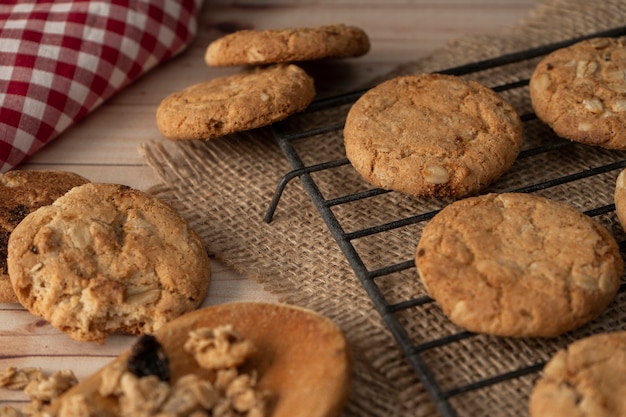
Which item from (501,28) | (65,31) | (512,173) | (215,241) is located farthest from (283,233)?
(501,28)

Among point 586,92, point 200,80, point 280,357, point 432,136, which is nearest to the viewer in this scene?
point 280,357

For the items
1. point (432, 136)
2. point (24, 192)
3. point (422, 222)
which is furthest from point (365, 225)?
point (24, 192)

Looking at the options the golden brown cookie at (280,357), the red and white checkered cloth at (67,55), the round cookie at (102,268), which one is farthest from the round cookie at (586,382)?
the red and white checkered cloth at (67,55)

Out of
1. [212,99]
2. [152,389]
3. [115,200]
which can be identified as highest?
[212,99]

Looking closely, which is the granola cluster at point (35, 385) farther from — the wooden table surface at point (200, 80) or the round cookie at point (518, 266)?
the round cookie at point (518, 266)

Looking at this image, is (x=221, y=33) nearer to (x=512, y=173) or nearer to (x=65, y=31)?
(x=65, y=31)

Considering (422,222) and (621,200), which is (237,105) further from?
(621,200)

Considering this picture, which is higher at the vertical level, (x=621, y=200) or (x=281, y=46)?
(x=281, y=46)

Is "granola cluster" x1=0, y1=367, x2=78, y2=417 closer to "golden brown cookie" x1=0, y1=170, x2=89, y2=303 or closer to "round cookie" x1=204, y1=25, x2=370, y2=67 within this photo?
"golden brown cookie" x1=0, y1=170, x2=89, y2=303
